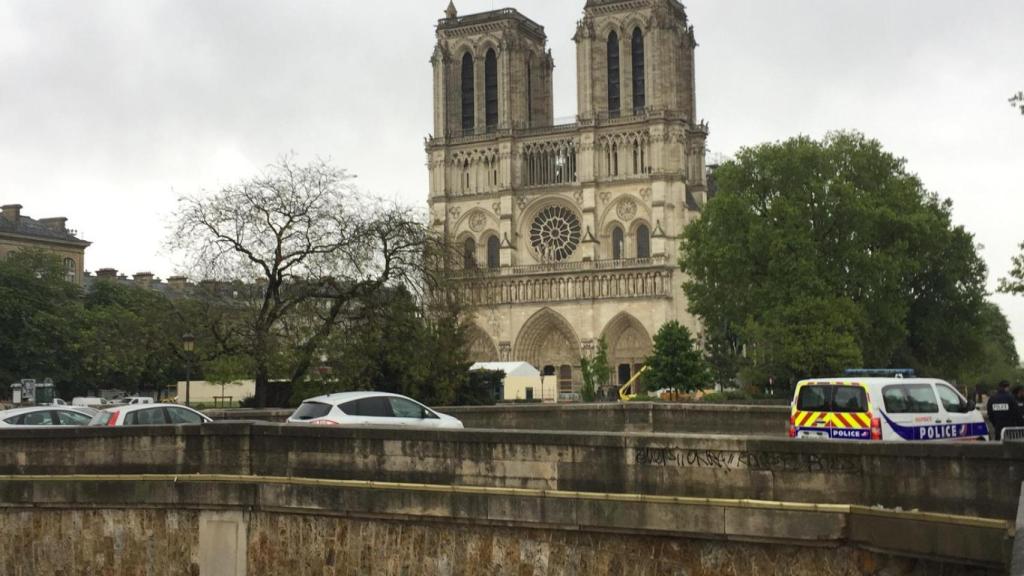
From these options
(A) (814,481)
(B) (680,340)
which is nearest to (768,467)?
(A) (814,481)

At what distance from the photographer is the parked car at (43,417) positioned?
2305cm

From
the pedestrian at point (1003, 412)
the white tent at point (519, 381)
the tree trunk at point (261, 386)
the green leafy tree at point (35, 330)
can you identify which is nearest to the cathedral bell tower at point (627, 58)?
the white tent at point (519, 381)

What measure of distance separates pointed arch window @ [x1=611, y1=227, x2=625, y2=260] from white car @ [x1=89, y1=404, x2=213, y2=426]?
6885cm

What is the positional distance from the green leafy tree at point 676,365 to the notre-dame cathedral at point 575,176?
1942 centimetres

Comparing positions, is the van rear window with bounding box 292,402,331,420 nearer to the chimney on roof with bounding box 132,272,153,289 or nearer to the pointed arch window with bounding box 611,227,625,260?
the pointed arch window with bounding box 611,227,625,260

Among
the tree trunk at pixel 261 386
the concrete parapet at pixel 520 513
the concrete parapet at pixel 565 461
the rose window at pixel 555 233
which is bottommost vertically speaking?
the concrete parapet at pixel 520 513

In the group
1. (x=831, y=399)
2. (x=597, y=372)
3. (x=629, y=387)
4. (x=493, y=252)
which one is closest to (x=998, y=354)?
(x=629, y=387)

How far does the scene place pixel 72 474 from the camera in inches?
689

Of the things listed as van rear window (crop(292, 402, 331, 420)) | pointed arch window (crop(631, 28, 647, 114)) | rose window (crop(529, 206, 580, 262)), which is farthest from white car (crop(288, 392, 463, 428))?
rose window (crop(529, 206, 580, 262))

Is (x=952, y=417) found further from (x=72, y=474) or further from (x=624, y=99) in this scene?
(x=624, y=99)

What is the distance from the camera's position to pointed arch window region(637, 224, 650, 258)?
89.1m

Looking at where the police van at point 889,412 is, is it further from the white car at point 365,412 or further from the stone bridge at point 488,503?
the stone bridge at point 488,503

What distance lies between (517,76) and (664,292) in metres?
19.4

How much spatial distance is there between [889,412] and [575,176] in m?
72.9
